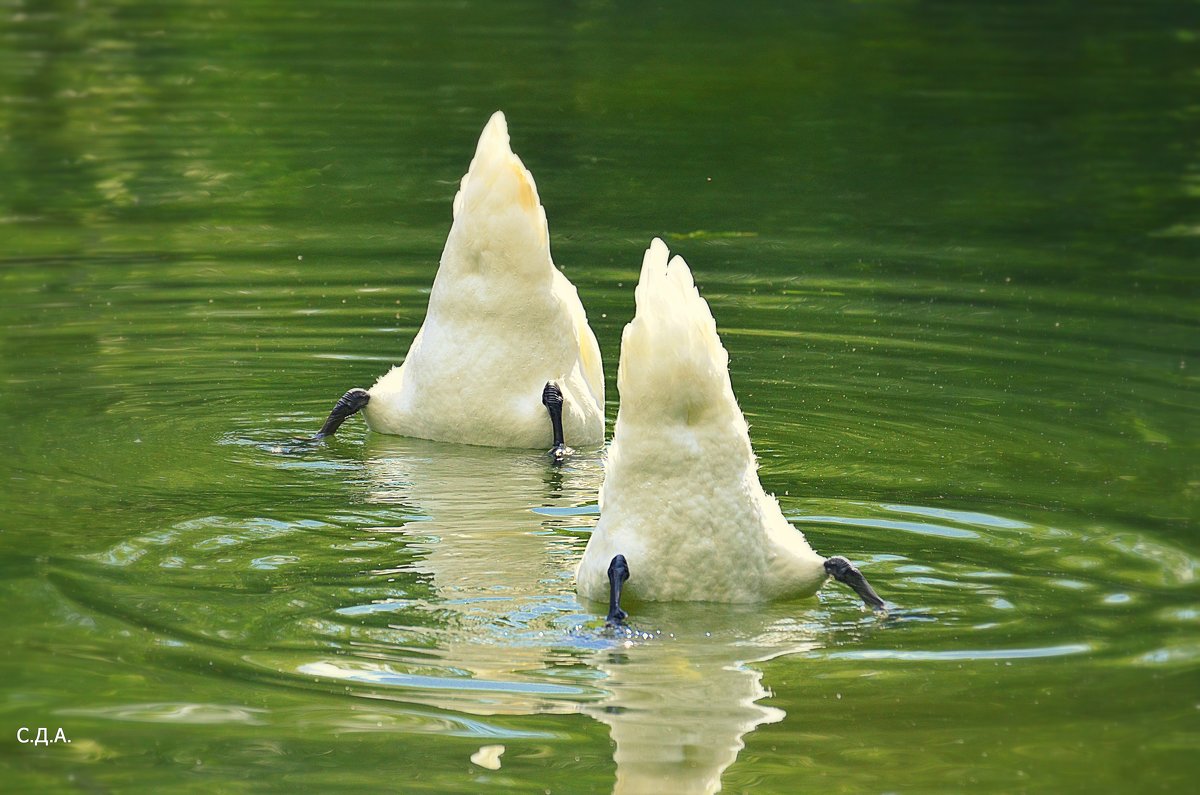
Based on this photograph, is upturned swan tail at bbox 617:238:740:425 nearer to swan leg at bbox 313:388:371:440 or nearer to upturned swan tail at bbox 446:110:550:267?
upturned swan tail at bbox 446:110:550:267

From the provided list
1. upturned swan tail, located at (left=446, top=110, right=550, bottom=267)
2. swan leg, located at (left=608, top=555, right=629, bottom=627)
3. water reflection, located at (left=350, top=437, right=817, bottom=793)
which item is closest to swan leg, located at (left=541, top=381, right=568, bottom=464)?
upturned swan tail, located at (left=446, top=110, right=550, bottom=267)

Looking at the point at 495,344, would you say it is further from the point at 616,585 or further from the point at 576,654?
the point at 576,654

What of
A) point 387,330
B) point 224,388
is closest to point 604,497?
point 224,388

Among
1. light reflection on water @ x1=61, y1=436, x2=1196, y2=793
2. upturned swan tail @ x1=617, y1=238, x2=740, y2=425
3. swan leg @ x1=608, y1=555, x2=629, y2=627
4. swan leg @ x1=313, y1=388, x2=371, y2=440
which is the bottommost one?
light reflection on water @ x1=61, y1=436, x2=1196, y2=793

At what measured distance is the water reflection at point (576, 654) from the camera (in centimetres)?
605

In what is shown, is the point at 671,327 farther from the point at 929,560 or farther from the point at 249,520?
the point at 249,520

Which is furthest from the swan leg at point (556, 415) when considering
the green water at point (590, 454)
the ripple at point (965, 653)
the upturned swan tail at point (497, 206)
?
the ripple at point (965, 653)

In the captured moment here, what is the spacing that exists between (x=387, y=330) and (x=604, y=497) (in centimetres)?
505

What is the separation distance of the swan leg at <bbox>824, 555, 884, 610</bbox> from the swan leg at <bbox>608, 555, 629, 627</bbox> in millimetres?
669

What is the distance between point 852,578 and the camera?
7.04m

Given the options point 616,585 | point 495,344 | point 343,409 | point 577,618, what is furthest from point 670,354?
point 343,409

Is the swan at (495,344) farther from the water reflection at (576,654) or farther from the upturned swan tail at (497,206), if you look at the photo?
the water reflection at (576,654)

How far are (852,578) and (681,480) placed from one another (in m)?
0.65

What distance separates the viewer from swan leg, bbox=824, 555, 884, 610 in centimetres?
702
